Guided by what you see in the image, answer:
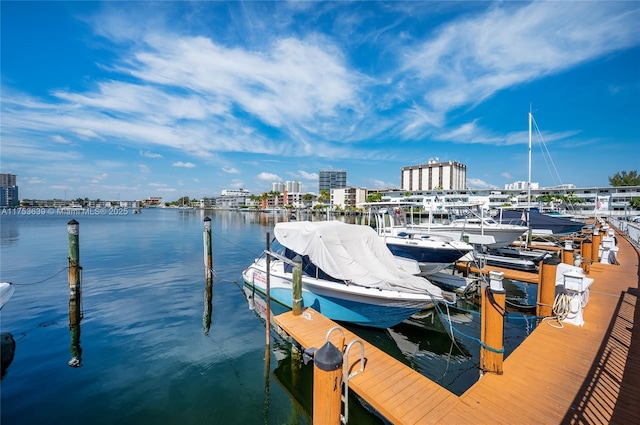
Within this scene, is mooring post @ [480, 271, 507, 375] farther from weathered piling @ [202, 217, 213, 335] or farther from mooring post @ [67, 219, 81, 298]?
mooring post @ [67, 219, 81, 298]

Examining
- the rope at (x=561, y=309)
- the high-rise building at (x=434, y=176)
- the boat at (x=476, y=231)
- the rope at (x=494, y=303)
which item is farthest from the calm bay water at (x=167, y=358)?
the high-rise building at (x=434, y=176)

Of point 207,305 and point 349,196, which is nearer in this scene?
point 207,305

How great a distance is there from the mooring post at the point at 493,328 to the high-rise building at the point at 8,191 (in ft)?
839

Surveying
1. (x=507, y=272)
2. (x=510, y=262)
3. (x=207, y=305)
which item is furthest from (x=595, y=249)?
(x=207, y=305)

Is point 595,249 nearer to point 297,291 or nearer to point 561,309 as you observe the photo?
point 561,309

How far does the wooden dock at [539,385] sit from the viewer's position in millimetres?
4773

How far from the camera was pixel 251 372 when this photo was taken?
848cm

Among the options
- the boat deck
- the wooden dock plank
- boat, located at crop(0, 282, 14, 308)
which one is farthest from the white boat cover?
boat, located at crop(0, 282, 14, 308)

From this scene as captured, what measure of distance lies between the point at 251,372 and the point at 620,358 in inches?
353

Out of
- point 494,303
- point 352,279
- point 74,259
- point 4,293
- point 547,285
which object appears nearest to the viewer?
point 494,303

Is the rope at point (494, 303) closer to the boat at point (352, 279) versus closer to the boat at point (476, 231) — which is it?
the boat at point (352, 279)

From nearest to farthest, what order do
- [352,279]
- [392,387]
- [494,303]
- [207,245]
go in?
[392,387], [494,303], [352,279], [207,245]

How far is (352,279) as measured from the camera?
382 inches

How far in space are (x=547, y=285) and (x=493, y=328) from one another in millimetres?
4780
